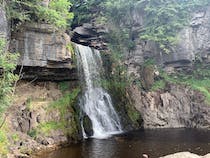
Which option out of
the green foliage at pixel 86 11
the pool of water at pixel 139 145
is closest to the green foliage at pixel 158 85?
the pool of water at pixel 139 145

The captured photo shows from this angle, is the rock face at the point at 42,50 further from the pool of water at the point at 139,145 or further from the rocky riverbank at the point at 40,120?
the pool of water at the point at 139,145

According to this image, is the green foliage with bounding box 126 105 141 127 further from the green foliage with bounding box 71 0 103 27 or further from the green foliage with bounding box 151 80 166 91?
the green foliage with bounding box 71 0 103 27

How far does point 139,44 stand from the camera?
3186 cm

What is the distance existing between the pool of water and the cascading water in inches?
Result: 70.2

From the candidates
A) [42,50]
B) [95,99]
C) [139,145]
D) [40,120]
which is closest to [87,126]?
[95,99]

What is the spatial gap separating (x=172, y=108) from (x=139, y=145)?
365 inches

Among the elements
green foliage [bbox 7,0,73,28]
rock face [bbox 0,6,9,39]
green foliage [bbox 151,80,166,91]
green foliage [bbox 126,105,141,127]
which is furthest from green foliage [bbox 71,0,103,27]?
rock face [bbox 0,6,9,39]

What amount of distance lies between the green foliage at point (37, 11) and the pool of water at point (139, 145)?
8439 mm

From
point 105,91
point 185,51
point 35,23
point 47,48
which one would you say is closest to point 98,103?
point 105,91

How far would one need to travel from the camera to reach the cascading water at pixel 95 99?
2503cm

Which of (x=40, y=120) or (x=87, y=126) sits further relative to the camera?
(x=87, y=126)

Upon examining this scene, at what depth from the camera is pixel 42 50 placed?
73.3 feet

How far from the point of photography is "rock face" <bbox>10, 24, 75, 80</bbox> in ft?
70.7

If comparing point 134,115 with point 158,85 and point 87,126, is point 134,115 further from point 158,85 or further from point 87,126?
point 87,126
